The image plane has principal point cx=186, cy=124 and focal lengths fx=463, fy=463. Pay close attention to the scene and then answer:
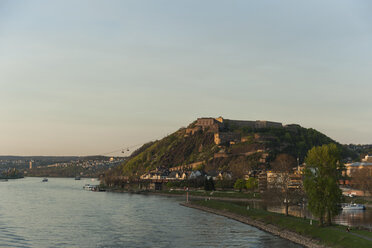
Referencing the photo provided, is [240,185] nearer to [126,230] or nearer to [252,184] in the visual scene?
[252,184]

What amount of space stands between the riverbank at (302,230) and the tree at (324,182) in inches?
98.9

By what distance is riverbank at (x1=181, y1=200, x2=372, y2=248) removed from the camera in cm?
5309

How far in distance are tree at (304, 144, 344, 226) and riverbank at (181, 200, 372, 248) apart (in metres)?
2.51

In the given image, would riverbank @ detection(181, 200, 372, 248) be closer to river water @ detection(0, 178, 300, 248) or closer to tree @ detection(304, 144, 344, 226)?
river water @ detection(0, 178, 300, 248)

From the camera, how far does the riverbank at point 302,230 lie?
2090 inches

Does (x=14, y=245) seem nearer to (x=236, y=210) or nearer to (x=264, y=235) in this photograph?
(x=264, y=235)

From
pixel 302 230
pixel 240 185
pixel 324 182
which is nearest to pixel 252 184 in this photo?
pixel 240 185

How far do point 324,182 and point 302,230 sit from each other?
770 centimetres

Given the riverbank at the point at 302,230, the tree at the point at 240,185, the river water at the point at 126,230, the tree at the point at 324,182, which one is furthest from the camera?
the tree at the point at 240,185

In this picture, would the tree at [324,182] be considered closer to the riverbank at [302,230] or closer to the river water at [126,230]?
the riverbank at [302,230]

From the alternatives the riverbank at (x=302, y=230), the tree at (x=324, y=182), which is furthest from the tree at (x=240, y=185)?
the tree at (x=324, y=182)

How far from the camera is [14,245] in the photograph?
62.0m

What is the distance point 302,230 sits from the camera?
64688 mm

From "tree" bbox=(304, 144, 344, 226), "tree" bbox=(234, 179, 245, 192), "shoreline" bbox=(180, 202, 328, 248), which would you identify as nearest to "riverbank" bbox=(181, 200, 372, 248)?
"shoreline" bbox=(180, 202, 328, 248)
